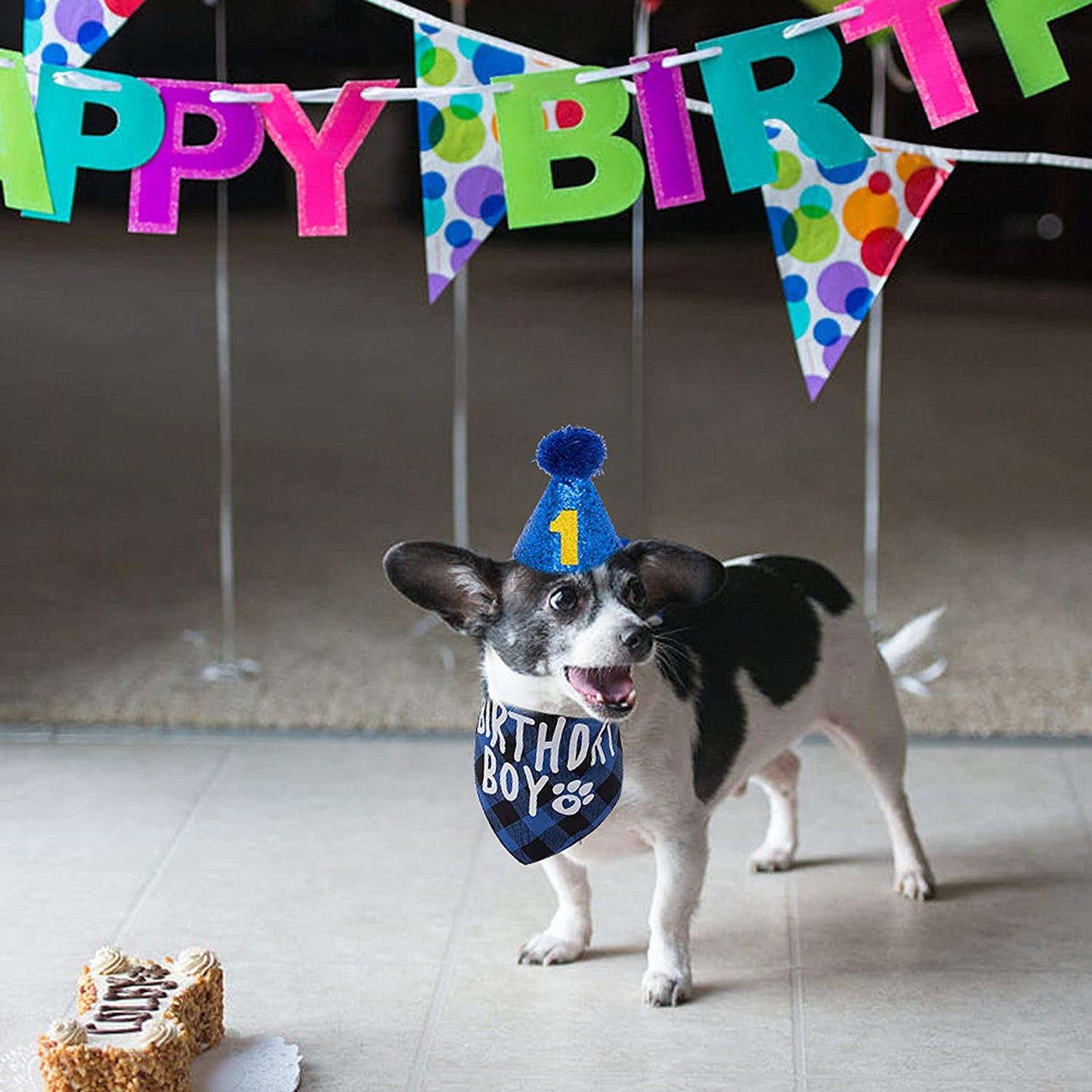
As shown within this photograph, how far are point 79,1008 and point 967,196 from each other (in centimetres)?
290

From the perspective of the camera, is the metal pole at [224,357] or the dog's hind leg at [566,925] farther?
the metal pole at [224,357]

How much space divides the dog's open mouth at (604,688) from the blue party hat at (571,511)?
0.40 ft

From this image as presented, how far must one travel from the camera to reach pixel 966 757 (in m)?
3.41

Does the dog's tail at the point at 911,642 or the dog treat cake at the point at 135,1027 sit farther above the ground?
the dog's tail at the point at 911,642

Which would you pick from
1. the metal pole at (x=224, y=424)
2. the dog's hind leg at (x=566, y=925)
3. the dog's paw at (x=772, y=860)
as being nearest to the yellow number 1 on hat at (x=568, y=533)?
the dog's hind leg at (x=566, y=925)

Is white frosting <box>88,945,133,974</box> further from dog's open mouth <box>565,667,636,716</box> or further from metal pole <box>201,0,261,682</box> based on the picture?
metal pole <box>201,0,261,682</box>

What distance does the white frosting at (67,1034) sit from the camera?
6.80 feet

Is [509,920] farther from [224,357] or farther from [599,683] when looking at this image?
[224,357]

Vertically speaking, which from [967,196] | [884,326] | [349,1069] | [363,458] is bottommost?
[349,1069]

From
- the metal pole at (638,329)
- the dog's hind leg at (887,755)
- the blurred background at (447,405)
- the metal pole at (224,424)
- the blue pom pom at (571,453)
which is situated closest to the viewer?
the blue pom pom at (571,453)

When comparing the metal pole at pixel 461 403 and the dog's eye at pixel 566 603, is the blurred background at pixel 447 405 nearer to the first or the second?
the metal pole at pixel 461 403

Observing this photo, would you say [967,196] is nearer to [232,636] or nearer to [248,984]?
[232,636]

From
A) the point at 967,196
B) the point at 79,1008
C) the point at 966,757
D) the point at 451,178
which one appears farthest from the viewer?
the point at 967,196

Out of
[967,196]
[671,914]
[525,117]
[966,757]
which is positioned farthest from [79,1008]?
[967,196]
